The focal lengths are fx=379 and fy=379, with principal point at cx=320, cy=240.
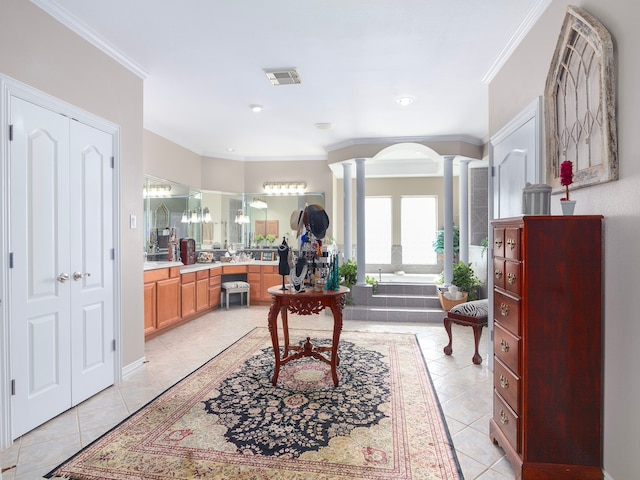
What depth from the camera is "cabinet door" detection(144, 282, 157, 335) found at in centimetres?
454

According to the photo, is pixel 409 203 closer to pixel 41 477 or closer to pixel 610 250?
pixel 610 250

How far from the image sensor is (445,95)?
422 centimetres

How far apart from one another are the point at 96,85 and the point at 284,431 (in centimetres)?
301

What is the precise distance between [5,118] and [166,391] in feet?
7.33

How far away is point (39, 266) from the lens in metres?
2.56

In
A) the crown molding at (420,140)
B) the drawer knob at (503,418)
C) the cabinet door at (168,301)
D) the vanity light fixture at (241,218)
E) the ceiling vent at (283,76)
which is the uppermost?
the ceiling vent at (283,76)

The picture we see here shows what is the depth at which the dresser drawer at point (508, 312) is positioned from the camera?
1.97 m

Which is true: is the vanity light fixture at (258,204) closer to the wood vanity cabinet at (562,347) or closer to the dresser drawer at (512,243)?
the dresser drawer at (512,243)

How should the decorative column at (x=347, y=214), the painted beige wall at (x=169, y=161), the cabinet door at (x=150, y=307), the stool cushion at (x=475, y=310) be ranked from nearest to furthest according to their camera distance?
the stool cushion at (x=475, y=310), the cabinet door at (x=150, y=307), the painted beige wall at (x=169, y=161), the decorative column at (x=347, y=214)

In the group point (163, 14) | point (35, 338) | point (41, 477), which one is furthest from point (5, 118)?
point (41, 477)

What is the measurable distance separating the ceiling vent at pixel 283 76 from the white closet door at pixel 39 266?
1.79 meters

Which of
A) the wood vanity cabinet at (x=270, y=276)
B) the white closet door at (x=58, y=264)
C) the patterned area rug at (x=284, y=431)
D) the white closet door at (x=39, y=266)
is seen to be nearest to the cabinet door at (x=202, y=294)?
the wood vanity cabinet at (x=270, y=276)

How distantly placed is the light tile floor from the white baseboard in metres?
0.04

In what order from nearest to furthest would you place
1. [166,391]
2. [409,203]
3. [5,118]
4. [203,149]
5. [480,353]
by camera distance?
[5,118] < [166,391] < [480,353] < [203,149] < [409,203]
